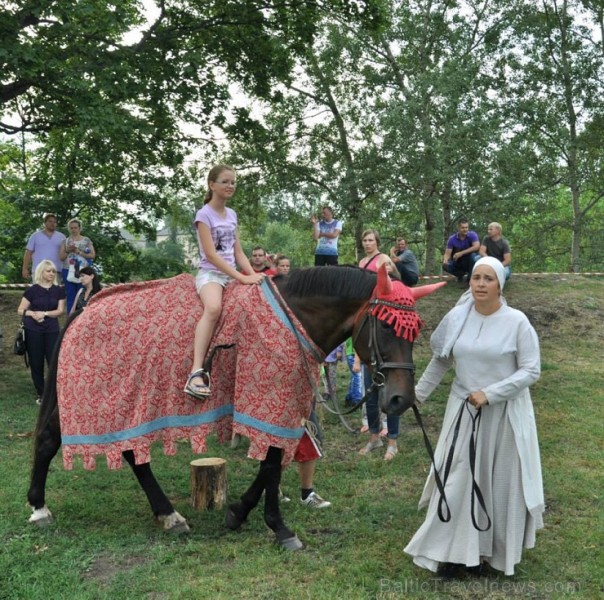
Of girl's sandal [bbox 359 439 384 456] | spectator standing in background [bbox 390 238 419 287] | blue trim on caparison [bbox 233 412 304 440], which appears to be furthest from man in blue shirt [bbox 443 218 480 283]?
blue trim on caparison [bbox 233 412 304 440]

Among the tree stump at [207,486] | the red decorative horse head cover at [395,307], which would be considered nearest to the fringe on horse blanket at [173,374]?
the red decorative horse head cover at [395,307]

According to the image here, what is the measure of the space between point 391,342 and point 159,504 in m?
2.26

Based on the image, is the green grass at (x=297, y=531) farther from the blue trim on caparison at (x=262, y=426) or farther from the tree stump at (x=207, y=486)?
the blue trim on caparison at (x=262, y=426)

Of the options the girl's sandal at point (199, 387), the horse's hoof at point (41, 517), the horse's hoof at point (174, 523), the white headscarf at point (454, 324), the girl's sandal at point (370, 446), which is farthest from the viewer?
the girl's sandal at point (370, 446)

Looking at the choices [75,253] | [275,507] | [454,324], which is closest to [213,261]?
[454,324]

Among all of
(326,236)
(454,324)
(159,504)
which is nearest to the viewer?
(454,324)

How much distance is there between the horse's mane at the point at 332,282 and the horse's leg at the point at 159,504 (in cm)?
180

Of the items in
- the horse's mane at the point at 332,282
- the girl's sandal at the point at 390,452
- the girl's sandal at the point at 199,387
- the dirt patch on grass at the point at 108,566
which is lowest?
the dirt patch on grass at the point at 108,566

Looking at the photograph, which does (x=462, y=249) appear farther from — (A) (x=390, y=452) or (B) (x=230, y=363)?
(B) (x=230, y=363)

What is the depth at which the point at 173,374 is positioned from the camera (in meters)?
4.41

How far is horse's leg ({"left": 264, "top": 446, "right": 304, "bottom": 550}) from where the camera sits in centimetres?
442

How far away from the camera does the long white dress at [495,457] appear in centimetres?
381

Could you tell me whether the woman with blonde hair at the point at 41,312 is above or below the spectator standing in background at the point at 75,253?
below

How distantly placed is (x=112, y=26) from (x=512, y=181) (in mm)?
11114
